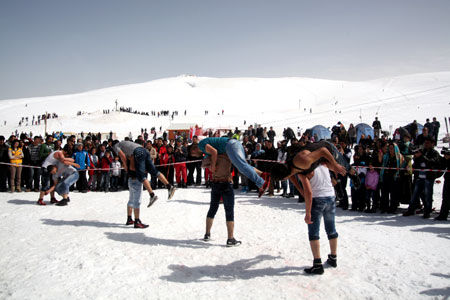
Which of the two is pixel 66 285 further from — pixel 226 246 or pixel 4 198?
pixel 4 198

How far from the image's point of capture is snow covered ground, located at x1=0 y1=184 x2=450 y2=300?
12.6 feet

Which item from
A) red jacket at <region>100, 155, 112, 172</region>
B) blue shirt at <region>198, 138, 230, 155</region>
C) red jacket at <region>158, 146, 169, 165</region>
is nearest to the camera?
blue shirt at <region>198, 138, 230, 155</region>

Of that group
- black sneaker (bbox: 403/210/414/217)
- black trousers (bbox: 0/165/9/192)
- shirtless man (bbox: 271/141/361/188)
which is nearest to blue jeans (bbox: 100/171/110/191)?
black trousers (bbox: 0/165/9/192)

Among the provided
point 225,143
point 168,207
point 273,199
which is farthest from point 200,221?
point 273,199

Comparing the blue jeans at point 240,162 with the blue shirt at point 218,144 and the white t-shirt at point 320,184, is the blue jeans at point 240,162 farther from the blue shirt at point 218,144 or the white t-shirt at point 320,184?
the white t-shirt at point 320,184

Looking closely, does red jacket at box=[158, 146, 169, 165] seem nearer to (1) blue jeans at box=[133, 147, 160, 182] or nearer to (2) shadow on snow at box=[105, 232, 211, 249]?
(1) blue jeans at box=[133, 147, 160, 182]

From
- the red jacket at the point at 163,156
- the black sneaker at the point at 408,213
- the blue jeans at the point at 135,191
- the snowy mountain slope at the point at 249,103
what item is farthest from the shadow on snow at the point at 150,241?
the snowy mountain slope at the point at 249,103

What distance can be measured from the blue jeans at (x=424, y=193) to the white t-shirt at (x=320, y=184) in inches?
165

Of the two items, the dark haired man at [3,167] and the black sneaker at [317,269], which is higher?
the dark haired man at [3,167]

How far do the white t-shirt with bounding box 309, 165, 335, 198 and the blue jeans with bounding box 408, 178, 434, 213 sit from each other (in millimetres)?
4194

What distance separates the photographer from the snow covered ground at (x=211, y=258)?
3.83 metres

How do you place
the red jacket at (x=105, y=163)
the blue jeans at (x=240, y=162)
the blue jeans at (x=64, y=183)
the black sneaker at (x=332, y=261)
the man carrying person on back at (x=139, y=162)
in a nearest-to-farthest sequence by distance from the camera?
the black sneaker at (x=332, y=261) → the blue jeans at (x=240, y=162) → the man carrying person on back at (x=139, y=162) → the blue jeans at (x=64, y=183) → the red jacket at (x=105, y=163)

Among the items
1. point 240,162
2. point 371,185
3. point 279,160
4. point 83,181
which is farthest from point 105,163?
point 371,185

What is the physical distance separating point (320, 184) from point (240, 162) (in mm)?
1284
